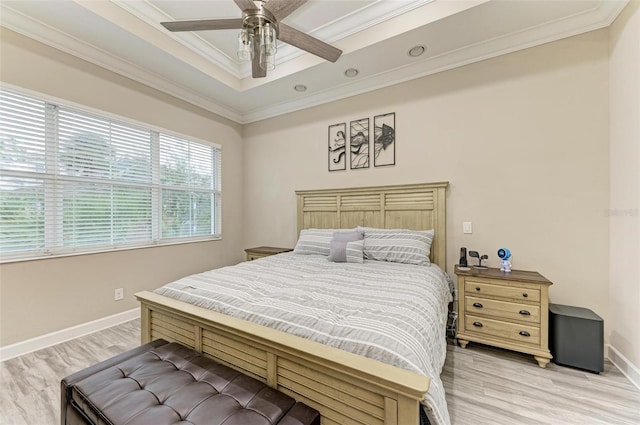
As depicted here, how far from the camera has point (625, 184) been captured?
2062 millimetres

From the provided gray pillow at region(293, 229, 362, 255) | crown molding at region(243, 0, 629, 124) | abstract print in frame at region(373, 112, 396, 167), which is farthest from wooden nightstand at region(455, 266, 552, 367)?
crown molding at region(243, 0, 629, 124)

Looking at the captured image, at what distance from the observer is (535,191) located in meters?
2.52

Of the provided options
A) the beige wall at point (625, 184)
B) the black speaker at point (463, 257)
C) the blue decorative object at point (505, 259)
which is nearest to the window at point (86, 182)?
the black speaker at point (463, 257)

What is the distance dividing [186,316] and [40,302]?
2013 millimetres

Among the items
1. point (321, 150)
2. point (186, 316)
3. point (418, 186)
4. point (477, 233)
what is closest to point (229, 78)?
point (321, 150)

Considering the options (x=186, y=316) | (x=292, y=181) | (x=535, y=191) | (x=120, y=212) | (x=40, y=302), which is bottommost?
(x=40, y=302)

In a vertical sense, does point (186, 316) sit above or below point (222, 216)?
below

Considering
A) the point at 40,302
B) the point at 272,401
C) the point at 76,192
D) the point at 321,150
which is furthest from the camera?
the point at 321,150

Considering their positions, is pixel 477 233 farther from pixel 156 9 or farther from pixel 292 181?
pixel 156 9

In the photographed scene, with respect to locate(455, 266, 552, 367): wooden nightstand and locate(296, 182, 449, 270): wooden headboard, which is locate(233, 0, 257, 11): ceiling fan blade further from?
locate(455, 266, 552, 367): wooden nightstand

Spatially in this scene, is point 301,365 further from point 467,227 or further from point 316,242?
Result: point 467,227

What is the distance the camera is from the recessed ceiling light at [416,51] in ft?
9.02

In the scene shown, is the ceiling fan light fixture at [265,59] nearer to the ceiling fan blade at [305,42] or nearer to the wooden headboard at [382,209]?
the ceiling fan blade at [305,42]

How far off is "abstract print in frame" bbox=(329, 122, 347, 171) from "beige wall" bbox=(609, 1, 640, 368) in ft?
8.31
